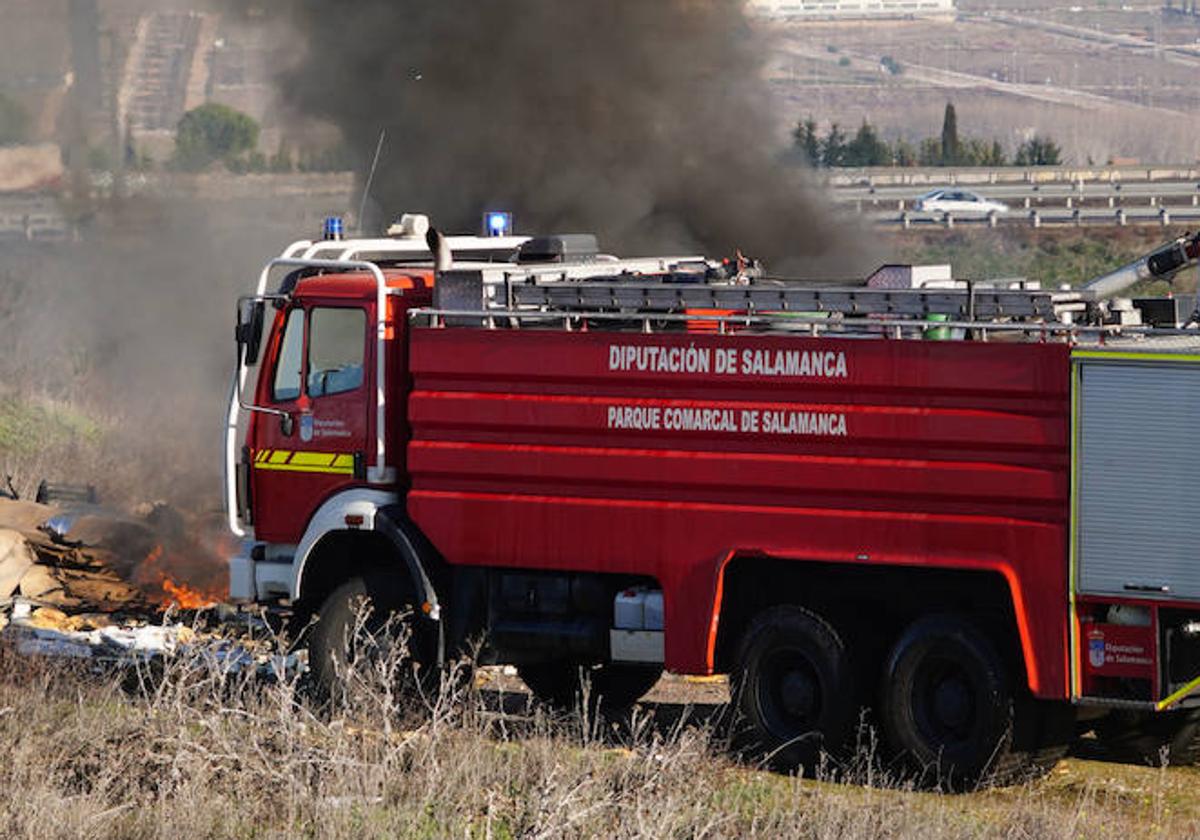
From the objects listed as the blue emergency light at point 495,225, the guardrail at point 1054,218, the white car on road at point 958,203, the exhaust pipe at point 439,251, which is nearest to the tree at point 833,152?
the white car on road at point 958,203

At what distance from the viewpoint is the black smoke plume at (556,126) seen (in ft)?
94.5

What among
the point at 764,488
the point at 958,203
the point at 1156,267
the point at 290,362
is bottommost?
the point at 764,488

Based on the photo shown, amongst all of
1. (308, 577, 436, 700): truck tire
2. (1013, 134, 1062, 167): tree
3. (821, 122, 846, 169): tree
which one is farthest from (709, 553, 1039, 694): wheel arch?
(1013, 134, 1062, 167): tree

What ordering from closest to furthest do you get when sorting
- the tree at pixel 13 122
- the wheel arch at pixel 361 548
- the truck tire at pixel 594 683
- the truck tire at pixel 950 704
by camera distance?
1. the truck tire at pixel 950 704
2. the wheel arch at pixel 361 548
3. the truck tire at pixel 594 683
4. the tree at pixel 13 122

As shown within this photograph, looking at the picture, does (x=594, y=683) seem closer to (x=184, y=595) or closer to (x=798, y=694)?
(x=798, y=694)

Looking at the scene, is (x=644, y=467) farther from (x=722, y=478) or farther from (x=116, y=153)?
(x=116, y=153)

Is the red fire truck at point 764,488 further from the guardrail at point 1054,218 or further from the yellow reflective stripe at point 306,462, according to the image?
the guardrail at point 1054,218

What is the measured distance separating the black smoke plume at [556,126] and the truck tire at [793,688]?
1752 centimetres

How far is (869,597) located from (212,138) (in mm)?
41959

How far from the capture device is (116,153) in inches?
1633

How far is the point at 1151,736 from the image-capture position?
11164 mm

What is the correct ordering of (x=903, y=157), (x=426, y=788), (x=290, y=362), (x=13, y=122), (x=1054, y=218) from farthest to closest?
(x=903, y=157) < (x=1054, y=218) < (x=13, y=122) < (x=290, y=362) < (x=426, y=788)

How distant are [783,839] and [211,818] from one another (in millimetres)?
2322

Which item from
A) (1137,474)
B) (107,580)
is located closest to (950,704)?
(1137,474)
